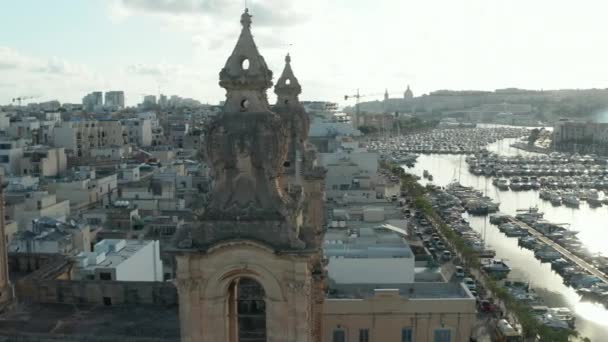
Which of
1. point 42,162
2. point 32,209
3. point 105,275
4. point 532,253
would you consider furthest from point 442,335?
point 42,162

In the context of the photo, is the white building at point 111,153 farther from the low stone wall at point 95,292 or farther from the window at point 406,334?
the low stone wall at point 95,292

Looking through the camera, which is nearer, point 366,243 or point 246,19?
point 246,19

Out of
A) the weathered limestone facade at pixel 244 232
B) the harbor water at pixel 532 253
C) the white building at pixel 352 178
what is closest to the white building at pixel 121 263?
the weathered limestone facade at pixel 244 232

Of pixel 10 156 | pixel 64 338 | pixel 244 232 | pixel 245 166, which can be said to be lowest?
pixel 64 338

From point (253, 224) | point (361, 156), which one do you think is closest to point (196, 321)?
point (253, 224)

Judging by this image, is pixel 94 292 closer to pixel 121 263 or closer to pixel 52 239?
pixel 121 263

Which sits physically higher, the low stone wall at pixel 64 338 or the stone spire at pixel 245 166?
the stone spire at pixel 245 166

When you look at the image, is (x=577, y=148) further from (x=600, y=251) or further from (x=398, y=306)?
(x=398, y=306)
